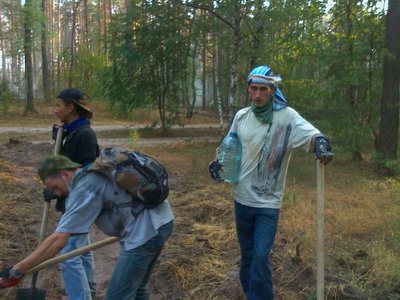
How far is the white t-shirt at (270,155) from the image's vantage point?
3939 mm

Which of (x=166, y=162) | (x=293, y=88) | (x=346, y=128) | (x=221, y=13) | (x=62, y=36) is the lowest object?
(x=166, y=162)

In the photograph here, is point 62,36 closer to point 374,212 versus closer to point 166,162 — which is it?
point 166,162

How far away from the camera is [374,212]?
25.2ft

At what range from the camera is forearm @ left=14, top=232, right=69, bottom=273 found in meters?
2.90

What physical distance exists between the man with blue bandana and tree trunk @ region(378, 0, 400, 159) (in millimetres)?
8107

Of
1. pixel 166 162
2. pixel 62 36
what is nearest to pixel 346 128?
pixel 166 162

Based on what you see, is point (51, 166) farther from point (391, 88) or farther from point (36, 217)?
point (391, 88)

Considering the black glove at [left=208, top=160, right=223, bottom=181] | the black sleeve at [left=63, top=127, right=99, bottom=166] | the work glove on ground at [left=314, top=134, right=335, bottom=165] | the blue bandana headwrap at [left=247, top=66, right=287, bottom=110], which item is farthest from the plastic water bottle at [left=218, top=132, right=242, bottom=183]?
the black sleeve at [left=63, top=127, right=99, bottom=166]

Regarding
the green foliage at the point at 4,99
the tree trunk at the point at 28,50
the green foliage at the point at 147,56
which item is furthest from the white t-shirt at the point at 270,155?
the tree trunk at the point at 28,50

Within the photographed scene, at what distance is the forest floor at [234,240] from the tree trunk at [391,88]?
3.12ft

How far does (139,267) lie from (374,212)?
5511 mm

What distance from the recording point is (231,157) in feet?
13.8

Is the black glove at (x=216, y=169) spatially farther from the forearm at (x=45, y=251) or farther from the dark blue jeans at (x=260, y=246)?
the forearm at (x=45, y=251)

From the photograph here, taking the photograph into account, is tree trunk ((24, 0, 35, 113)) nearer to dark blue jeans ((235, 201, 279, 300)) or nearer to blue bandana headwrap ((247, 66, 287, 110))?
blue bandana headwrap ((247, 66, 287, 110))
